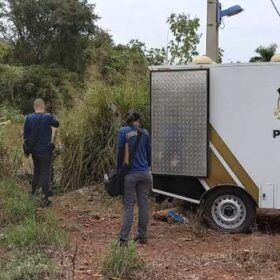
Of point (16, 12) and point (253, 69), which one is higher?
point (16, 12)

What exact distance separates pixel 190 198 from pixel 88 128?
3531 mm

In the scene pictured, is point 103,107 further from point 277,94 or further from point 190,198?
point 277,94

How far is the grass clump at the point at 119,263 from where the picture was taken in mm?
5809

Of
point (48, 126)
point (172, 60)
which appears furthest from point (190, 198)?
point (172, 60)

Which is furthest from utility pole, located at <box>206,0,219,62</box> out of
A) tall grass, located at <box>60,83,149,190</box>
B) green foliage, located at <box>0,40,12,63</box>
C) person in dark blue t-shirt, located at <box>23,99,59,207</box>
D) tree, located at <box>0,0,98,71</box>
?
green foliage, located at <box>0,40,12,63</box>

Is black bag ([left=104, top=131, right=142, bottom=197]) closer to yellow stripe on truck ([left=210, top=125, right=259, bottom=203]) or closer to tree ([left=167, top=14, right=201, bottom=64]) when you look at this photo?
yellow stripe on truck ([left=210, top=125, right=259, bottom=203])

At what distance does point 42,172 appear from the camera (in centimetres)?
986

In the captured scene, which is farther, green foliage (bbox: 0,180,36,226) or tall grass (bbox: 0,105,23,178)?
tall grass (bbox: 0,105,23,178)

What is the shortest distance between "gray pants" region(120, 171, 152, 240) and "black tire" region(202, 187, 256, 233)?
49.5 inches

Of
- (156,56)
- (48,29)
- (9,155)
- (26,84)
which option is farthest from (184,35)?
(48,29)

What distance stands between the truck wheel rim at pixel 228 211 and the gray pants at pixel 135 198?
1335 mm

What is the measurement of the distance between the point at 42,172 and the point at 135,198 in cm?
268

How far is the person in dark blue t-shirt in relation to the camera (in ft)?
32.1

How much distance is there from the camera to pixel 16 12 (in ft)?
160
